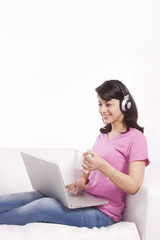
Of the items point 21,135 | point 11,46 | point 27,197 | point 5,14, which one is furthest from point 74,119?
point 27,197

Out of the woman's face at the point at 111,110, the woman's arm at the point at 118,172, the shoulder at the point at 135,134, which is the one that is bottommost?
the woman's arm at the point at 118,172

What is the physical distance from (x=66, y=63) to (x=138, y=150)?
64.0 inches

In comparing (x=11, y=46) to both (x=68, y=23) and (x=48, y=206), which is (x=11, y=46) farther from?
(x=48, y=206)

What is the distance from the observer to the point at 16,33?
108 inches

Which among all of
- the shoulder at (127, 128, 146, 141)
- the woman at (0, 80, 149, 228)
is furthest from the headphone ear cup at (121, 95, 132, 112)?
the shoulder at (127, 128, 146, 141)

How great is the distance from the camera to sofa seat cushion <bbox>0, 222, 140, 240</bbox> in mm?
1271

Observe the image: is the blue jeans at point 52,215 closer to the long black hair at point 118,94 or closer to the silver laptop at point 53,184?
the silver laptop at point 53,184

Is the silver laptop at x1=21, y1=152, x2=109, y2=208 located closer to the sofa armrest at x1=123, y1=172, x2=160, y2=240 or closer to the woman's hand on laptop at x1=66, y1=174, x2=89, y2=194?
the woman's hand on laptop at x1=66, y1=174, x2=89, y2=194

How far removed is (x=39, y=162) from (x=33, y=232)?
1.01 ft

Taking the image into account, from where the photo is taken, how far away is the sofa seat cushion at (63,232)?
Result: 1271 millimetres

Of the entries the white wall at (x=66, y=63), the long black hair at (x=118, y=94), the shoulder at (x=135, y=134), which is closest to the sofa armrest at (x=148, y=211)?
the shoulder at (x=135, y=134)

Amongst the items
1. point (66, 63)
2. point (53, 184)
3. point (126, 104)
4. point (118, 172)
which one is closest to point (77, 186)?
point (53, 184)

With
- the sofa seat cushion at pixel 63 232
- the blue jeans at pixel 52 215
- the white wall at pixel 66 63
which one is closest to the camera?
the sofa seat cushion at pixel 63 232

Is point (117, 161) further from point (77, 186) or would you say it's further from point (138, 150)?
point (77, 186)
